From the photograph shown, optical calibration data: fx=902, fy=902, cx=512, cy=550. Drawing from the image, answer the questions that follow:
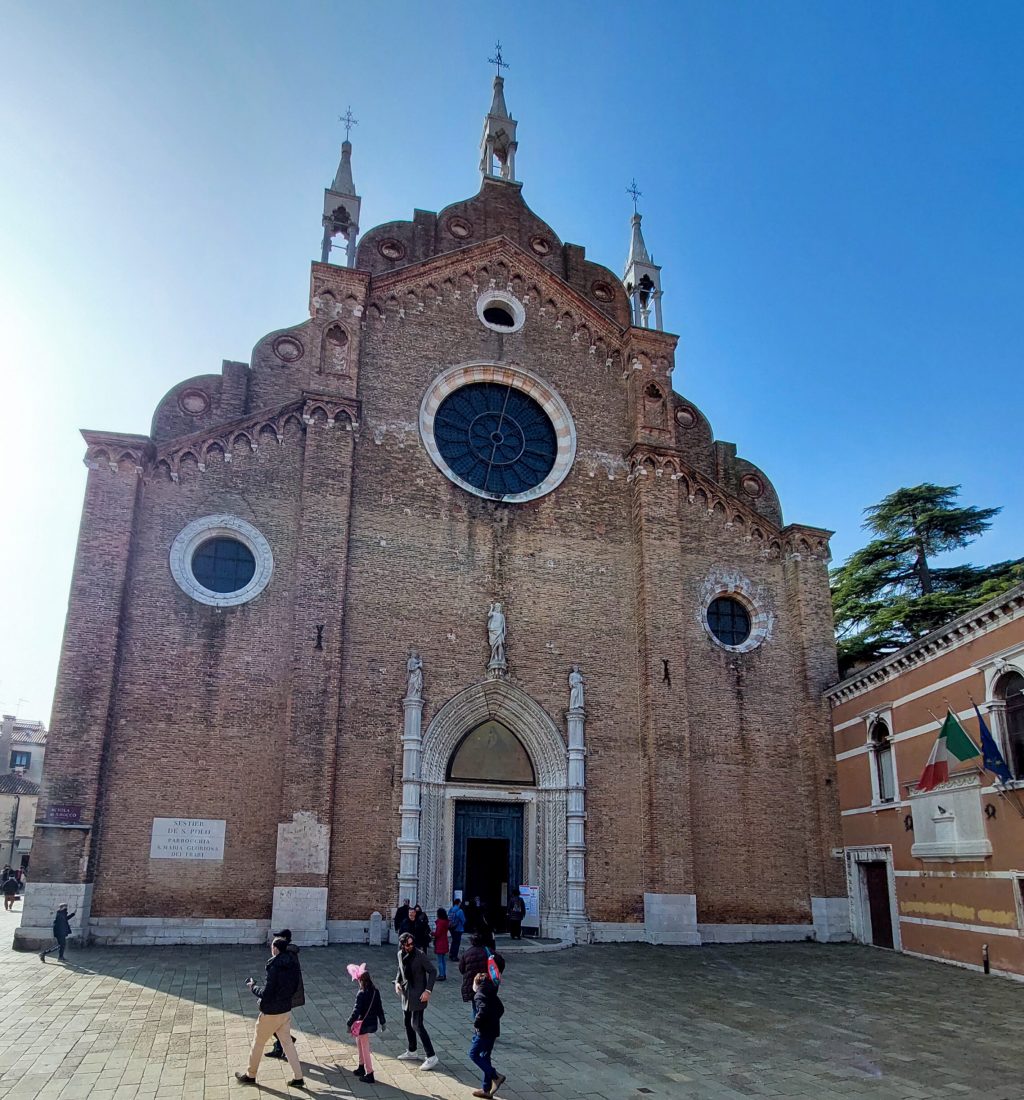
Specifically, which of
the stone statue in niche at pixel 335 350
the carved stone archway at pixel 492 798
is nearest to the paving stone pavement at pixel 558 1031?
the carved stone archway at pixel 492 798

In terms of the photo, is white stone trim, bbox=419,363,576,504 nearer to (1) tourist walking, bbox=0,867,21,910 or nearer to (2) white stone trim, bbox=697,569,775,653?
(2) white stone trim, bbox=697,569,775,653

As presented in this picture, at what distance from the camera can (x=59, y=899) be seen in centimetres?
1605

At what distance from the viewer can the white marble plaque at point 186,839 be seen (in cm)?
1706

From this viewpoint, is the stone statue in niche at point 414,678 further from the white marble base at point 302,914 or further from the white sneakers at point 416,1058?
the white sneakers at point 416,1058

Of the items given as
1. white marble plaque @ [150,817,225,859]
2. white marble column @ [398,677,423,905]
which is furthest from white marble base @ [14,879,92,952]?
white marble column @ [398,677,423,905]

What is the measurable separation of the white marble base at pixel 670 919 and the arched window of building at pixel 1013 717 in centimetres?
724

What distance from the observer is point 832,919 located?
2039 centimetres

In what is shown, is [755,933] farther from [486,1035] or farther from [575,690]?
[486,1035]

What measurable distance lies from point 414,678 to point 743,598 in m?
8.76

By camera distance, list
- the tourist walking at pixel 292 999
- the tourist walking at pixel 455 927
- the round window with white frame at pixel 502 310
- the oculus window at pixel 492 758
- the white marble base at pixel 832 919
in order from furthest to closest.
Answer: the round window with white frame at pixel 502 310, the white marble base at pixel 832 919, the oculus window at pixel 492 758, the tourist walking at pixel 455 927, the tourist walking at pixel 292 999

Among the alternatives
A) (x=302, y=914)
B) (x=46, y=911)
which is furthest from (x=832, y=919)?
(x=46, y=911)

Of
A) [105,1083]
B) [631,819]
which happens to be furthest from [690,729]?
[105,1083]

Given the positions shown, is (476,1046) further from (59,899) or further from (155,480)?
(155,480)

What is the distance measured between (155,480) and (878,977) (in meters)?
16.7
